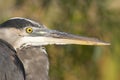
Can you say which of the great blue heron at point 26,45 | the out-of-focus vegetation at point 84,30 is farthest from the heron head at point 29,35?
the out-of-focus vegetation at point 84,30

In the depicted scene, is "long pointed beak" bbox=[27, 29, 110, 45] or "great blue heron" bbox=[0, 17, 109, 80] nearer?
"great blue heron" bbox=[0, 17, 109, 80]

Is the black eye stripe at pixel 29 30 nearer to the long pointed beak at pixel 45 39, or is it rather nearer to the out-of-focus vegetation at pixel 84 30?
the long pointed beak at pixel 45 39

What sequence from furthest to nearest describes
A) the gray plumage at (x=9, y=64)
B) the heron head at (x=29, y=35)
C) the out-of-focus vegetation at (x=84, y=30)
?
the out-of-focus vegetation at (x=84, y=30)
the heron head at (x=29, y=35)
the gray plumage at (x=9, y=64)

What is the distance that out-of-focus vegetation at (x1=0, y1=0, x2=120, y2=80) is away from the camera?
591cm

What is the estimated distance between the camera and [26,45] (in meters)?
4.65

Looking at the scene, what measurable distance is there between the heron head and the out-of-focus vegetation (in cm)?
110

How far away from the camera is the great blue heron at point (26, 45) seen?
4.51 meters

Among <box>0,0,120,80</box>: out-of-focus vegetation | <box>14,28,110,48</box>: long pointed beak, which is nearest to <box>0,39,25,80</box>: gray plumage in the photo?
<box>14,28,110,48</box>: long pointed beak

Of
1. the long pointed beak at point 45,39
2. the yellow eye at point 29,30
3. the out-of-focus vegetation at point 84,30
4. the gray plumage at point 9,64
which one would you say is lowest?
the out-of-focus vegetation at point 84,30

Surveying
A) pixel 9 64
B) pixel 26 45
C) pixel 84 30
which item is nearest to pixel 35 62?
pixel 26 45

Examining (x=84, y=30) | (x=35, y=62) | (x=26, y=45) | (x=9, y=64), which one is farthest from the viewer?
(x=84, y=30)

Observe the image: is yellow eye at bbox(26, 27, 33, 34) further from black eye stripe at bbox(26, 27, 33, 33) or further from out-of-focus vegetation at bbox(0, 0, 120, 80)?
out-of-focus vegetation at bbox(0, 0, 120, 80)

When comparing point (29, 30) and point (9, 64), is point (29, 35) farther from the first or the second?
point (9, 64)

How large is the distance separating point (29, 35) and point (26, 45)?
0.08 metres
